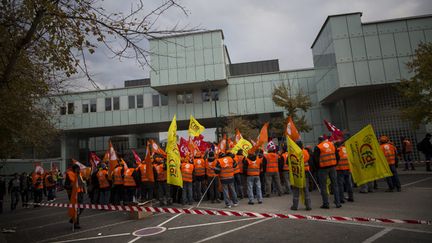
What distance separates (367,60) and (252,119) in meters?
16.7

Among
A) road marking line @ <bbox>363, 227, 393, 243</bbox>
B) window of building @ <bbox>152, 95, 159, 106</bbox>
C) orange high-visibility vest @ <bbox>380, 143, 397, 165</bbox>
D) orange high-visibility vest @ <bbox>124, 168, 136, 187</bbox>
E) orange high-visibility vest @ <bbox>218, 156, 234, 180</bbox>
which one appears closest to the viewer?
road marking line @ <bbox>363, 227, 393, 243</bbox>

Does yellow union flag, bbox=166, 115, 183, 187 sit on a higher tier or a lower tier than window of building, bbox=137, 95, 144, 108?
lower

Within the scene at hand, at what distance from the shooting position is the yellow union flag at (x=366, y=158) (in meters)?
8.48

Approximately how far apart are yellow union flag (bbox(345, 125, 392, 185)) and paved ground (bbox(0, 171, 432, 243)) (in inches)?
35.5

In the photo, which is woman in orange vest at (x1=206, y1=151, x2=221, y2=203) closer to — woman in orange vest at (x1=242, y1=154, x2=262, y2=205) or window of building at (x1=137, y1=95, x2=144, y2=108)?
woman in orange vest at (x1=242, y1=154, x2=262, y2=205)

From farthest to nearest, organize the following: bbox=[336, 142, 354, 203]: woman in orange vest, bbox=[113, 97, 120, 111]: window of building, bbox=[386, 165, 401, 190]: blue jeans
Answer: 1. bbox=[113, 97, 120, 111]: window of building
2. bbox=[386, 165, 401, 190]: blue jeans
3. bbox=[336, 142, 354, 203]: woman in orange vest

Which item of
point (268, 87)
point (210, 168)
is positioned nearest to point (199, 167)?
point (210, 168)

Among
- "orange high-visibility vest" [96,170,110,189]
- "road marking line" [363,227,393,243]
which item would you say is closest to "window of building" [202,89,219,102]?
"orange high-visibility vest" [96,170,110,189]

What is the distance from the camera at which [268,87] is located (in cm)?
3662

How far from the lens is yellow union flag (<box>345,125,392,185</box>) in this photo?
334 inches

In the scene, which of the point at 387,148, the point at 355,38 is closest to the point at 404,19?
the point at 355,38

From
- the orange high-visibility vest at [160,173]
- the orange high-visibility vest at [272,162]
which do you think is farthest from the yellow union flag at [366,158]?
the orange high-visibility vest at [160,173]

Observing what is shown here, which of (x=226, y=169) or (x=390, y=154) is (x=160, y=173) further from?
(x=390, y=154)

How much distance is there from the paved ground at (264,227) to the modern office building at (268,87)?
15343 mm
